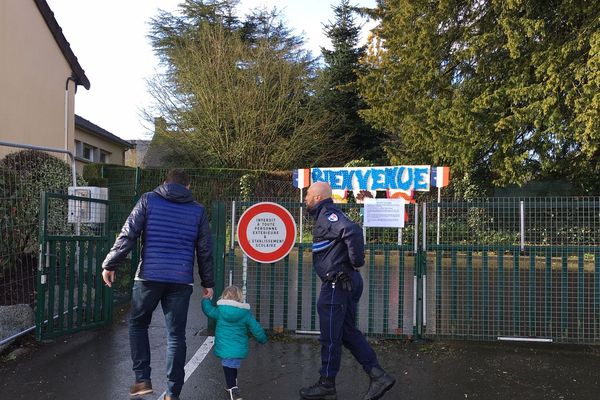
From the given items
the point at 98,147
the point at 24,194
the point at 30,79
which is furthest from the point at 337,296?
the point at 98,147

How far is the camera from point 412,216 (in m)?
6.54

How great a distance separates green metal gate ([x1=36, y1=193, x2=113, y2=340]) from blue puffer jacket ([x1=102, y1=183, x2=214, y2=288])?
1909mm

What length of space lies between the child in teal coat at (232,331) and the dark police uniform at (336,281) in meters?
0.57

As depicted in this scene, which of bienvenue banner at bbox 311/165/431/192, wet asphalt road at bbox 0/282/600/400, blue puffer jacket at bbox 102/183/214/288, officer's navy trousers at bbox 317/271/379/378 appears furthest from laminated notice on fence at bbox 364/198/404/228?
bienvenue banner at bbox 311/165/431/192

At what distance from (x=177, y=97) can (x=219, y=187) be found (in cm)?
802

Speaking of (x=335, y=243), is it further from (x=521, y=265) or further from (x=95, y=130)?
(x=95, y=130)

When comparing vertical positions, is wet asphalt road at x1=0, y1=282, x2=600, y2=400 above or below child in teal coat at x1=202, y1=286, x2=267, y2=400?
below

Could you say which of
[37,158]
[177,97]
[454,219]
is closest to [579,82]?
[454,219]

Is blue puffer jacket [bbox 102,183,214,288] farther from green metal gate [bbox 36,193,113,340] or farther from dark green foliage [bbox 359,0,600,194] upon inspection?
dark green foliage [bbox 359,0,600,194]

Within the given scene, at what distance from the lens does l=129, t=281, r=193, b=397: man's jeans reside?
4.09 m

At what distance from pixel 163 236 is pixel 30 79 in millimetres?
9977

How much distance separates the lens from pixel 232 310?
13.7 feet

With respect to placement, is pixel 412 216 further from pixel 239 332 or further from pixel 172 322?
pixel 172 322

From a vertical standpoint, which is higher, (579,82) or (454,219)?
(579,82)
